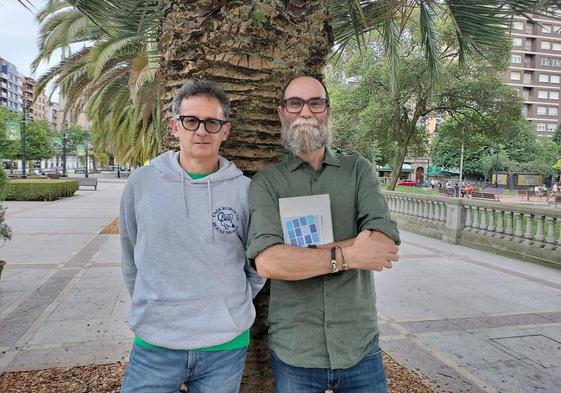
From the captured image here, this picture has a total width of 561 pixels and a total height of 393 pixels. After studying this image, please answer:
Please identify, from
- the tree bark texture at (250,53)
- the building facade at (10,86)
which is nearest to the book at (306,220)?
the tree bark texture at (250,53)

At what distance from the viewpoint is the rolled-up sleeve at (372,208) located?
179 centimetres

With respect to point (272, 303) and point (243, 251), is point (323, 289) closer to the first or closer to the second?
point (272, 303)

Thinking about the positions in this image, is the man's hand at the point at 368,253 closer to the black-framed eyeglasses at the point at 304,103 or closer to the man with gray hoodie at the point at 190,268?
the man with gray hoodie at the point at 190,268

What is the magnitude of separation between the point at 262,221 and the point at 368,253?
16.6 inches

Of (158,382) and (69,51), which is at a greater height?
(69,51)

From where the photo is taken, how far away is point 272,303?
188 cm

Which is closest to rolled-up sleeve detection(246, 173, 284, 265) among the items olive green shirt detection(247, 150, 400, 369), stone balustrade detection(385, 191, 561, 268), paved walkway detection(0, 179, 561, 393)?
olive green shirt detection(247, 150, 400, 369)

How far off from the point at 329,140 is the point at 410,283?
17.9 feet

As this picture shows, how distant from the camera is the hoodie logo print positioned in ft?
5.84

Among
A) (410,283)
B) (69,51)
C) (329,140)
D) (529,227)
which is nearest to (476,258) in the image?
(529,227)

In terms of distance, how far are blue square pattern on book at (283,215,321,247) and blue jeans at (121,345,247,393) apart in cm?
50

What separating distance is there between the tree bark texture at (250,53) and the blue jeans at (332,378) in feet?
3.49

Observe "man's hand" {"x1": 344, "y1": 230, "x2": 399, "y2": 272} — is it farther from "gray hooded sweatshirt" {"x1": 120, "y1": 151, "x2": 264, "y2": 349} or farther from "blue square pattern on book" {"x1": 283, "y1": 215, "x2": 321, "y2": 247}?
"gray hooded sweatshirt" {"x1": 120, "y1": 151, "x2": 264, "y2": 349}

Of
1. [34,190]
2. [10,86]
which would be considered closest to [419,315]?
[34,190]
